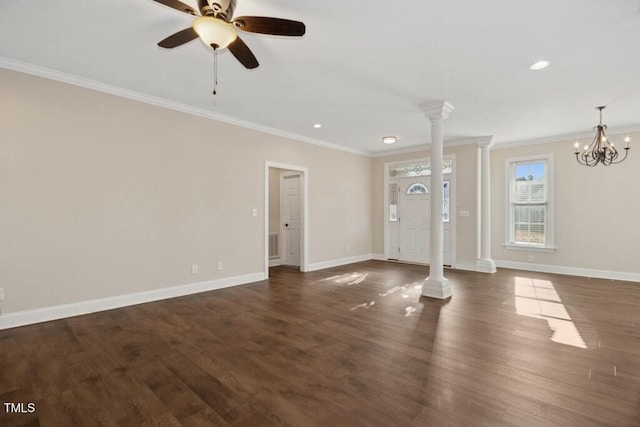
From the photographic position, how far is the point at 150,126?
13.6ft

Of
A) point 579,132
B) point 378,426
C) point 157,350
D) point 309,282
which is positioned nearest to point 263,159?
point 309,282

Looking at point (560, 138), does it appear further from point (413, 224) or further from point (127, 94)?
point (127, 94)

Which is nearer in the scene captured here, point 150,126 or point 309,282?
point 150,126

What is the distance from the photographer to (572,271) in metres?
5.87

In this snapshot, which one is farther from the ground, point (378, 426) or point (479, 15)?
point (479, 15)

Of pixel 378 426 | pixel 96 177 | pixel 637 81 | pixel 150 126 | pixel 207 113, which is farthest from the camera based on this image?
pixel 207 113

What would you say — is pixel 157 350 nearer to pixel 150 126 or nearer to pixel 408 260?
pixel 150 126

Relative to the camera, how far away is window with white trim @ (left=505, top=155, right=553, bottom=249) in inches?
241

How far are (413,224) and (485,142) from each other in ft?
7.77

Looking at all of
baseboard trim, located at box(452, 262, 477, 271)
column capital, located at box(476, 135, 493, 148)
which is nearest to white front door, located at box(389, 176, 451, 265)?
baseboard trim, located at box(452, 262, 477, 271)

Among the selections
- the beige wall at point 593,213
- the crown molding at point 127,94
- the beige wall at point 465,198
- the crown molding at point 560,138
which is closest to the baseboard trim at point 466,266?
the beige wall at point 465,198

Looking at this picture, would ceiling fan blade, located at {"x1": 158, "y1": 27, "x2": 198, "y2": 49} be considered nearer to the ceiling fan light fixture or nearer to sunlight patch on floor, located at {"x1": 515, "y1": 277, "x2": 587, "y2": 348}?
the ceiling fan light fixture

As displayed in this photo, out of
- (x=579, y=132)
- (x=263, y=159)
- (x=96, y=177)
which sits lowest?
(x=96, y=177)

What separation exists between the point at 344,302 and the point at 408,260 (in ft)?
12.3
